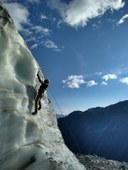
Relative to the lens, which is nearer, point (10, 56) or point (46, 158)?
point (46, 158)

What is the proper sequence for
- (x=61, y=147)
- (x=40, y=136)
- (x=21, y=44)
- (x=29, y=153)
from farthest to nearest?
1. (x=21, y=44)
2. (x=61, y=147)
3. (x=40, y=136)
4. (x=29, y=153)

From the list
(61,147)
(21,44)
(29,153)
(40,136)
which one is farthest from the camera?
(21,44)

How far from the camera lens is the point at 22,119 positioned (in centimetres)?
1673

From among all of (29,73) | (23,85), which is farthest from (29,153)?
(29,73)

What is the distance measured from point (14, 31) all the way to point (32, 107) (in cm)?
529

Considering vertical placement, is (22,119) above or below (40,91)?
below

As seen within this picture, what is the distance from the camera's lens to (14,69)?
61.2 feet

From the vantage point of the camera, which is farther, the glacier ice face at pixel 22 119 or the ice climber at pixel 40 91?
the ice climber at pixel 40 91

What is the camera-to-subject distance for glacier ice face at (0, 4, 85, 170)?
613 inches

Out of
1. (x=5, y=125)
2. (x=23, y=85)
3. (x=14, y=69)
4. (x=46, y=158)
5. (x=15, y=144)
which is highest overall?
(x=14, y=69)

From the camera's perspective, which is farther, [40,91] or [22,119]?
A: [40,91]

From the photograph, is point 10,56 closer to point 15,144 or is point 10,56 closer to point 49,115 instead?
point 49,115

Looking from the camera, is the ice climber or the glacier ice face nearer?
the glacier ice face

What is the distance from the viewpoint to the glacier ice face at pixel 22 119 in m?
15.6
